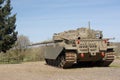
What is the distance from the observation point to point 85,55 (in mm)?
23609

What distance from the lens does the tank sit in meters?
23.2

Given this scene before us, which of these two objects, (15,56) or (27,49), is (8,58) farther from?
(27,49)

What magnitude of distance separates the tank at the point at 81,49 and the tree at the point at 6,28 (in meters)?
20.0

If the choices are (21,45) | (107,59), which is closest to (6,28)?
(21,45)

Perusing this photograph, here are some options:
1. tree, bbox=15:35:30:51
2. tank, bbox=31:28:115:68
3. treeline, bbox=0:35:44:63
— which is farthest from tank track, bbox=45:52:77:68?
treeline, bbox=0:35:44:63

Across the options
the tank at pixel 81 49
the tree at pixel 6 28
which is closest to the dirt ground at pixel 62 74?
the tank at pixel 81 49

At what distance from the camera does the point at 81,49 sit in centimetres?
2325

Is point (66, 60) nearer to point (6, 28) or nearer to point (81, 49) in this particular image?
point (81, 49)

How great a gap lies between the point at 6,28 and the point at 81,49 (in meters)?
24.5

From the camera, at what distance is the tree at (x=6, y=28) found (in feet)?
150

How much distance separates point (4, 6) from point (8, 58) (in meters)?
11.1

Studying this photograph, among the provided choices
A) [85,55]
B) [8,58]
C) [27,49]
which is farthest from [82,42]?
[27,49]

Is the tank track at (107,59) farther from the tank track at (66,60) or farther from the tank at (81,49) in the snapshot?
the tank track at (66,60)

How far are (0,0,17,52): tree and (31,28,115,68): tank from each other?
65.5 feet
